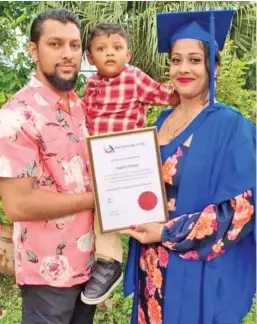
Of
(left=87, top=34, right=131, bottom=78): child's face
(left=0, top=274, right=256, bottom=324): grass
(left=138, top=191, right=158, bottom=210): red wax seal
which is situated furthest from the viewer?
(left=0, top=274, right=256, bottom=324): grass

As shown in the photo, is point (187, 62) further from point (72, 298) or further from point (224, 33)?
point (72, 298)

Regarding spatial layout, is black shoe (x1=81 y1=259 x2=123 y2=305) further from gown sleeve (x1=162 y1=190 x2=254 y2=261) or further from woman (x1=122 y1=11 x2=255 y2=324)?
gown sleeve (x1=162 y1=190 x2=254 y2=261)

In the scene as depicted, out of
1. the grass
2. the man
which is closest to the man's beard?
the man

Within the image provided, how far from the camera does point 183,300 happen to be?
224 cm

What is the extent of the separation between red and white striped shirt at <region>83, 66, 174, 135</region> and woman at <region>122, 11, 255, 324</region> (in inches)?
7.9

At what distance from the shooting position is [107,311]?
13.2ft

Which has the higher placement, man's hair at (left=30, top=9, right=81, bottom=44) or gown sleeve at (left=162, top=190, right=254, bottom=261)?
man's hair at (left=30, top=9, right=81, bottom=44)

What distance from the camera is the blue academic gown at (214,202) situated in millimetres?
2104

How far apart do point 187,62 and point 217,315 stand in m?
1.12

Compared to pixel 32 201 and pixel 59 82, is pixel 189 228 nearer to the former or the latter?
pixel 32 201

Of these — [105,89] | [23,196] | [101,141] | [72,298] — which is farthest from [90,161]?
[72,298]

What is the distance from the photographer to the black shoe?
2.36 meters

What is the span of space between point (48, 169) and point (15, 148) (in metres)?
0.18

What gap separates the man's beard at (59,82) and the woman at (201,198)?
1.46ft
